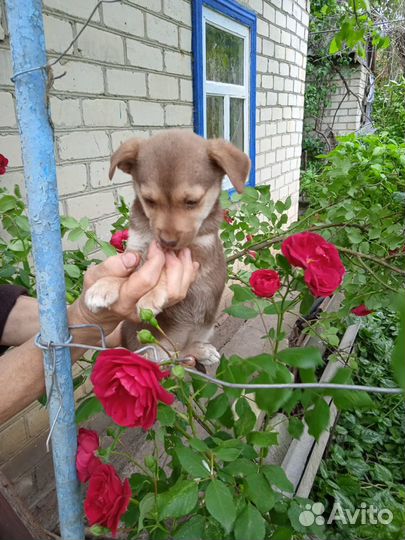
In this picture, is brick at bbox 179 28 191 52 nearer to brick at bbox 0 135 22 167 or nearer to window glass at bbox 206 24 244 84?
window glass at bbox 206 24 244 84

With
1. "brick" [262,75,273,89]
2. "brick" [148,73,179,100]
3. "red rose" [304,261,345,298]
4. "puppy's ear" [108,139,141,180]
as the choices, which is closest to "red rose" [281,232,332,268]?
"red rose" [304,261,345,298]

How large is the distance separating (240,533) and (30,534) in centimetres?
62

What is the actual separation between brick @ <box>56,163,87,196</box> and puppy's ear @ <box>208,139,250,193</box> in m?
1.25

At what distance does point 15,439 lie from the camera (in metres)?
2.66

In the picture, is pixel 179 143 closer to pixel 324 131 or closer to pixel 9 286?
pixel 9 286

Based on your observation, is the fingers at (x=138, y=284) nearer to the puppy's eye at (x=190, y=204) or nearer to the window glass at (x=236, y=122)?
the puppy's eye at (x=190, y=204)

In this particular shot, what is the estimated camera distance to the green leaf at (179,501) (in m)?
1.00

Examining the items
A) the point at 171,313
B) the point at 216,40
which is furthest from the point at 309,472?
the point at 216,40

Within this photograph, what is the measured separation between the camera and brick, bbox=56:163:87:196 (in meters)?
2.81

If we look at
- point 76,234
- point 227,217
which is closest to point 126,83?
point 227,217

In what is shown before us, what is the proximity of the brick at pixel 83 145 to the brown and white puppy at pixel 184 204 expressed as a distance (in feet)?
3.30

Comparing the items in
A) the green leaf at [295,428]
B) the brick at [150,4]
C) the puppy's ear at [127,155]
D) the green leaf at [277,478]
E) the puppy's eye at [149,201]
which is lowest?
the green leaf at [277,478]

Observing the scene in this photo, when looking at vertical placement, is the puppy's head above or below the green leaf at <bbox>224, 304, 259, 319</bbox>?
above

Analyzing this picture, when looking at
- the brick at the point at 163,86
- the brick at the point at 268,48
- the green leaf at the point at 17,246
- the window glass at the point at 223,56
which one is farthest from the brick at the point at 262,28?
the green leaf at the point at 17,246
